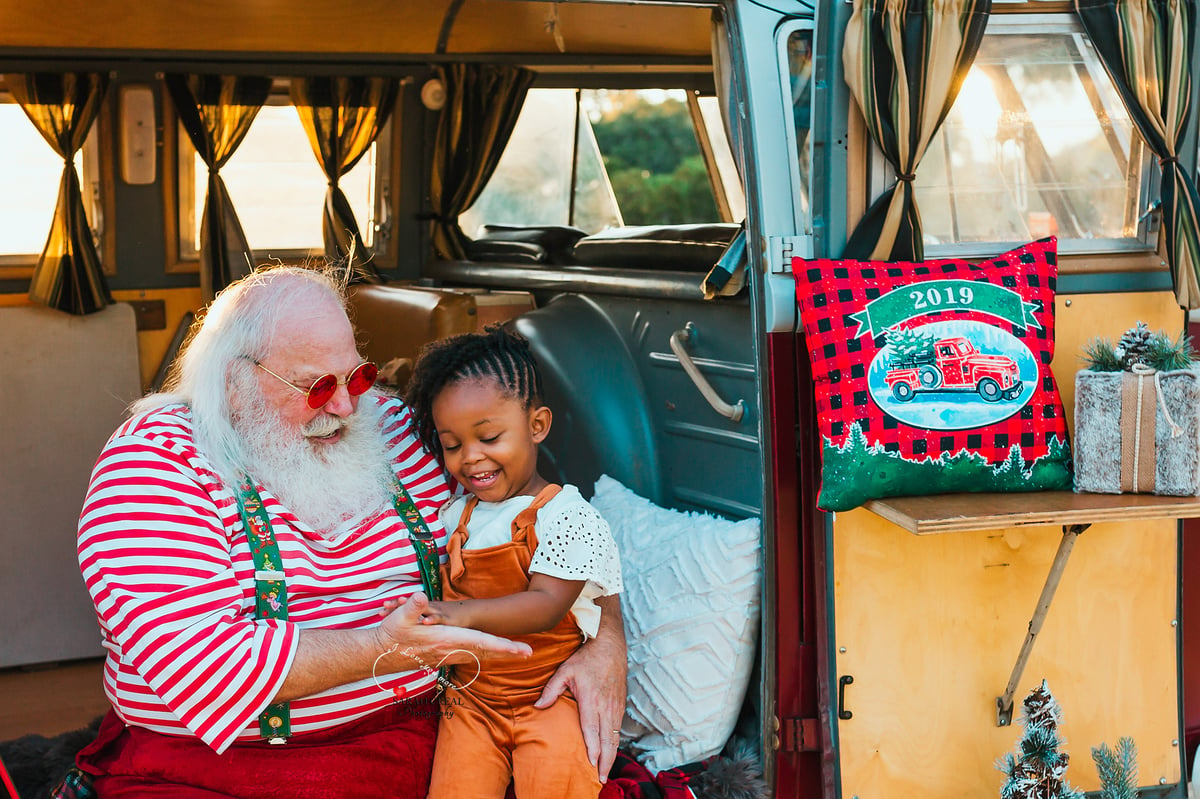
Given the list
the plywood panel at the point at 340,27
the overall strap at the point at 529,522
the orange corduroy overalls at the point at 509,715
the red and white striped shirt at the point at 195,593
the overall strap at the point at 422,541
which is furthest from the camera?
the plywood panel at the point at 340,27

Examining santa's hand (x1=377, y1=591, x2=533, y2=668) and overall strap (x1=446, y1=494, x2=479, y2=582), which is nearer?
santa's hand (x1=377, y1=591, x2=533, y2=668)

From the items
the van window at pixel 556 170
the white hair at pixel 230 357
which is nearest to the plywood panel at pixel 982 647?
the white hair at pixel 230 357

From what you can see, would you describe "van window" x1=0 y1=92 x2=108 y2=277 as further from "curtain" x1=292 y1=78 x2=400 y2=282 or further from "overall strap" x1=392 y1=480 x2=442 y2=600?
"overall strap" x1=392 y1=480 x2=442 y2=600

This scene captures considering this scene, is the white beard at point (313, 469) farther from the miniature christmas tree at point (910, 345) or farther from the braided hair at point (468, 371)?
the miniature christmas tree at point (910, 345)

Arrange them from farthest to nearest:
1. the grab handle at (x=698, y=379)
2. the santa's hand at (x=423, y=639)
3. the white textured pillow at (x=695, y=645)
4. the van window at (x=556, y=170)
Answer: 1. the van window at (x=556, y=170)
2. the grab handle at (x=698, y=379)
3. the white textured pillow at (x=695, y=645)
4. the santa's hand at (x=423, y=639)

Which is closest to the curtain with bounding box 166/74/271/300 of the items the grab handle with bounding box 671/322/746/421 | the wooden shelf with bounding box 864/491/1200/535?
the grab handle with bounding box 671/322/746/421

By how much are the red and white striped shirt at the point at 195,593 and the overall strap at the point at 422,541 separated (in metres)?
0.09

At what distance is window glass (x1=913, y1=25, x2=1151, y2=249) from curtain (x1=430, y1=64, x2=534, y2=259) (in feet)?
9.60

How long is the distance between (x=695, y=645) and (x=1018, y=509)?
845mm

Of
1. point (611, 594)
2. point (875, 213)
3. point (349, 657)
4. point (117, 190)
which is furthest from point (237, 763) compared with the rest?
point (117, 190)

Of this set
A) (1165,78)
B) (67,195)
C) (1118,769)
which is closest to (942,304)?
(1165,78)

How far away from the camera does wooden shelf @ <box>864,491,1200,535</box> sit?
85.4 inches

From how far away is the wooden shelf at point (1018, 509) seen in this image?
7.11 feet

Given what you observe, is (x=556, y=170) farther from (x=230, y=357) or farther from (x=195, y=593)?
(x=195, y=593)
